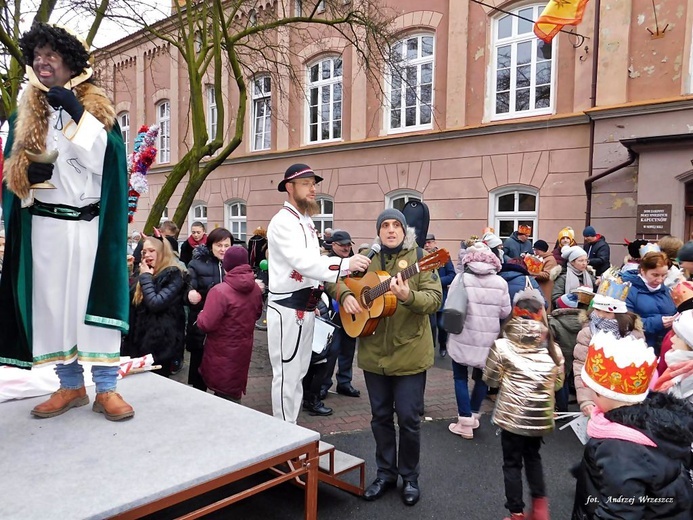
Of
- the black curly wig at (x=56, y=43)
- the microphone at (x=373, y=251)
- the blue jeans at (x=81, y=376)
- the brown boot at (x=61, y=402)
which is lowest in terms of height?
the brown boot at (x=61, y=402)

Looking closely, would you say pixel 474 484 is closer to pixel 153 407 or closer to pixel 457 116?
pixel 153 407

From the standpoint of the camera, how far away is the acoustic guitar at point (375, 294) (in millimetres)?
3191

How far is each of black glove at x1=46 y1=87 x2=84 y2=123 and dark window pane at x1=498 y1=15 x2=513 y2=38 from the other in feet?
36.3

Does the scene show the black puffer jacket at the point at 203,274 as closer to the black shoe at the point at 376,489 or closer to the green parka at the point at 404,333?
the green parka at the point at 404,333

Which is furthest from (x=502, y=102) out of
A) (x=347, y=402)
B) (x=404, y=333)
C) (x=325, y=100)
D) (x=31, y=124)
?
(x=31, y=124)

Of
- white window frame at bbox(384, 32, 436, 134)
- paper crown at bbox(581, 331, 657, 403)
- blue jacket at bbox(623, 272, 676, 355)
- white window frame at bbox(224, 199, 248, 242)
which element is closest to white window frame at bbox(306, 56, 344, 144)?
white window frame at bbox(384, 32, 436, 134)

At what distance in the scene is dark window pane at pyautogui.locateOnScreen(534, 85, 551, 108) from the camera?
11.2 meters

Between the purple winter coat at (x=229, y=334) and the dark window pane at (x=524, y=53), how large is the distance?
954 centimetres

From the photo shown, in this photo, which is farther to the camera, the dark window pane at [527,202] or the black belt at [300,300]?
the dark window pane at [527,202]

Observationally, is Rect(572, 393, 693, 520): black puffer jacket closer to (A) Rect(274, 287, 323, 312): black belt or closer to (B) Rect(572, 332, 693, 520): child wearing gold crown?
(B) Rect(572, 332, 693, 520): child wearing gold crown

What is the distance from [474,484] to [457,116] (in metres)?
9.95

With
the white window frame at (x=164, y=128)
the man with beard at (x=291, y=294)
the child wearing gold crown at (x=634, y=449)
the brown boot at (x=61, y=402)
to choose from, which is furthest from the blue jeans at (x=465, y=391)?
the white window frame at (x=164, y=128)

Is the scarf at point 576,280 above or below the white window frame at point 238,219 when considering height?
below

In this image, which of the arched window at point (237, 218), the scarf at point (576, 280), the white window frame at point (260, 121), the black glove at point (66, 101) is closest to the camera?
the black glove at point (66, 101)
